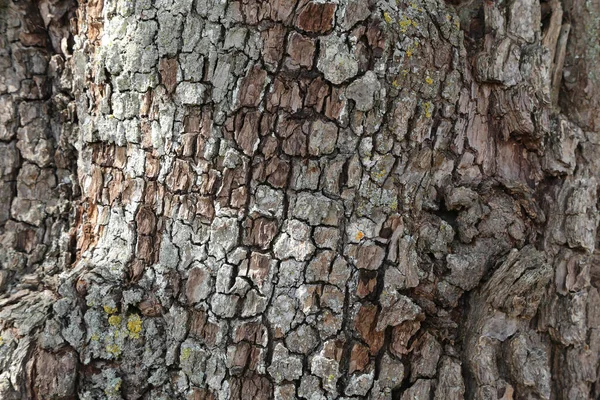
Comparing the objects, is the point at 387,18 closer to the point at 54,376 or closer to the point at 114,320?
the point at 114,320

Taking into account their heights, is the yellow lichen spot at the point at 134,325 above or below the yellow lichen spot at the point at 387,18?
below

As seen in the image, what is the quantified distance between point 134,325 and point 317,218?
2.09 feet

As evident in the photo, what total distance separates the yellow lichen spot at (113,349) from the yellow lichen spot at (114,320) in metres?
0.06

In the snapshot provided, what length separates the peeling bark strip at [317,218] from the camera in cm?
165

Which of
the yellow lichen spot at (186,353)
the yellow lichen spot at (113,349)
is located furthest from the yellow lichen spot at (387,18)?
the yellow lichen spot at (113,349)

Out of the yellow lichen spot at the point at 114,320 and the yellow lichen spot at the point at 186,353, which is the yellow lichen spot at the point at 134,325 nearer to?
the yellow lichen spot at the point at 114,320

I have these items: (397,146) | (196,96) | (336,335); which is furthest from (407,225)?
(196,96)

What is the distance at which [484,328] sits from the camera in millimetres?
1737

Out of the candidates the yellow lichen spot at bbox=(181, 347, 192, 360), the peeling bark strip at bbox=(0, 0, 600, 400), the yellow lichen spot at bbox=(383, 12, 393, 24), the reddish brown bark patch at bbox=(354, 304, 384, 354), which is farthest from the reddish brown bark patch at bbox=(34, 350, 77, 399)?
the yellow lichen spot at bbox=(383, 12, 393, 24)

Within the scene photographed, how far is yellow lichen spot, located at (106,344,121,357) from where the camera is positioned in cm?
167

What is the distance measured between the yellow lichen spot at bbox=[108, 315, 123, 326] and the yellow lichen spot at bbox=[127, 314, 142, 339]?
0.03 metres

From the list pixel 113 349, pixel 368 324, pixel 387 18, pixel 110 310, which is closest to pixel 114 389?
pixel 113 349

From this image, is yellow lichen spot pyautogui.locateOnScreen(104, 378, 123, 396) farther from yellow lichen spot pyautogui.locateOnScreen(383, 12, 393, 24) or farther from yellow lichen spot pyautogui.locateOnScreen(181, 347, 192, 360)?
yellow lichen spot pyautogui.locateOnScreen(383, 12, 393, 24)

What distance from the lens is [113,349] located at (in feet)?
5.50
